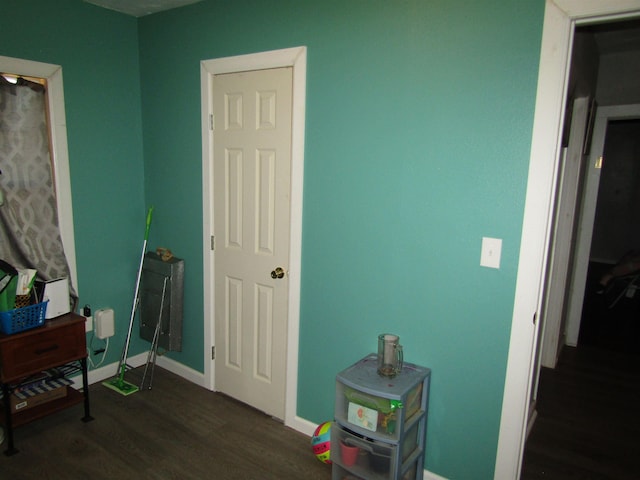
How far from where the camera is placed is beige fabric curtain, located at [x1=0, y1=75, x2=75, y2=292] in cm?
247

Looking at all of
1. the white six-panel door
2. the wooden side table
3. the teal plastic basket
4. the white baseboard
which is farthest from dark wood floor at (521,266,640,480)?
the teal plastic basket

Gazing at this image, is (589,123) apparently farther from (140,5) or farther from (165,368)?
(165,368)

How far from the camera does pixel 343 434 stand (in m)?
1.98

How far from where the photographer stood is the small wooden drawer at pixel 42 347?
2236 mm

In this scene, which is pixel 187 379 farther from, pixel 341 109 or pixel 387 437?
pixel 341 109

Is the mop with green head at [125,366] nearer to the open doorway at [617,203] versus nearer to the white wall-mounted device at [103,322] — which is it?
the white wall-mounted device at [103,322]

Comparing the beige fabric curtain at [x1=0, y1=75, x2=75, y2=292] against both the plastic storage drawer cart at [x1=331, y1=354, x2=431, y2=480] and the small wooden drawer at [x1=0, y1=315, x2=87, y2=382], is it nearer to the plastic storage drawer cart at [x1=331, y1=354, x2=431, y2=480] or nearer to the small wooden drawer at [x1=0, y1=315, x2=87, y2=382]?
the small wooden drawer at [x1=0, y1=315, x2=87, y2=382]

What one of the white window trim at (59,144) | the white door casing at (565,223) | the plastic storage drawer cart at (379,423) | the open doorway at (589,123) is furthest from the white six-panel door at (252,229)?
the white door casing at (565,223)

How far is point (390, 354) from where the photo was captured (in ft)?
6.63

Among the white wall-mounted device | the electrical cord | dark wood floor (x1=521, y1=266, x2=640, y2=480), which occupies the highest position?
the white wall-mounted device

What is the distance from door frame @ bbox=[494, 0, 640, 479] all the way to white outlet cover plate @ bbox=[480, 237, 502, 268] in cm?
9

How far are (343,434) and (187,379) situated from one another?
164 cm

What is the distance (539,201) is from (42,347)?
269 centimetres

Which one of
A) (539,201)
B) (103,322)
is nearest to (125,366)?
(103,322)
